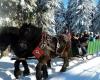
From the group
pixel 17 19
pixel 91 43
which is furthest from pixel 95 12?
pixel 91 43

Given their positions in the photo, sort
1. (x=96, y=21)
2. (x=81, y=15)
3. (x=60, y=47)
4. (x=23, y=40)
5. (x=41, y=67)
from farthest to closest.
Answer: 1. (x=96, y=21)
2. (x=81, y=15)
3. (x=60, y=47)
4. (x=41, y=67)
5. (x=23, y=40)

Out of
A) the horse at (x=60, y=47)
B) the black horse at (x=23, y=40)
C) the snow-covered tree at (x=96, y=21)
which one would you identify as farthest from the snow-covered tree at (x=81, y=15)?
the black horse at (x=23, y=40)

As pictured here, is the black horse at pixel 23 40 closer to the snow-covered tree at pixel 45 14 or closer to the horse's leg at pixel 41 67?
the horse's leg at pixel 41 67

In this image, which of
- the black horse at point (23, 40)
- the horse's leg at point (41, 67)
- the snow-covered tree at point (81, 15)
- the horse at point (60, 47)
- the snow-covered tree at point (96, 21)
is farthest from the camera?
the snow-covered tree at point (96, 21)

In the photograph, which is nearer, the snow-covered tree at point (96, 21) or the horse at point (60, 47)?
the horse at point (60, 47)

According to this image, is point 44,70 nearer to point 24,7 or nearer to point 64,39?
point 64,39

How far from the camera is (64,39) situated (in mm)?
13648

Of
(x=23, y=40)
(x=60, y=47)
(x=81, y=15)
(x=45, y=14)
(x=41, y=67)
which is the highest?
(x=45, y=14)

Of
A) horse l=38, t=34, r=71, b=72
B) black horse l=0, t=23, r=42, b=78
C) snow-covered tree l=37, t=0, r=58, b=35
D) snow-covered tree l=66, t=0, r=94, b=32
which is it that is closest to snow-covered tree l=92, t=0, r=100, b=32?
snow-covered tree l=66, t=0, r=94, b=32

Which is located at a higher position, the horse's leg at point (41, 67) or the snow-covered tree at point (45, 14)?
the snow-covered tree at point (45, 14)

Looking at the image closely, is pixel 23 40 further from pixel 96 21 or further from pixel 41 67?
pixel 96 21

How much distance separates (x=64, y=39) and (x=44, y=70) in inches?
82.9

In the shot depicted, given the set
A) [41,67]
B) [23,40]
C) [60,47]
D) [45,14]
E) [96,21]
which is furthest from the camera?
[96,21]

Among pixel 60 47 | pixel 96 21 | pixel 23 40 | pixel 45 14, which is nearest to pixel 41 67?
pixel 23 40
